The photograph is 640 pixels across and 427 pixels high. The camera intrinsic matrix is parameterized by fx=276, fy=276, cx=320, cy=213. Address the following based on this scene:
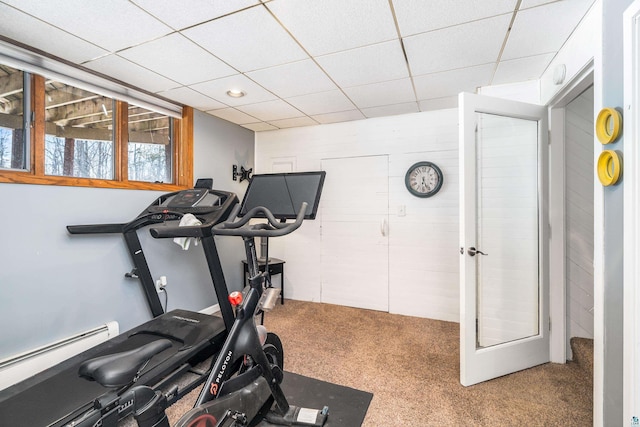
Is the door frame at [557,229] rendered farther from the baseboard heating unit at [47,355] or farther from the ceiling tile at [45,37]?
the baseboard heating unit at [47,355]

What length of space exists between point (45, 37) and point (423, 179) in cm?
347

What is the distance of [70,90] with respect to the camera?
7.45ft

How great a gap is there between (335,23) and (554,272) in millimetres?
2538

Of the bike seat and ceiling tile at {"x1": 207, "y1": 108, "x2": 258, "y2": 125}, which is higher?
ceiling tile at {"x1": 207, "y1": 108, "x2": 258, "y2": 125}

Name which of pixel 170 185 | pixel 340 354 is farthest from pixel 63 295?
pixel 340 354

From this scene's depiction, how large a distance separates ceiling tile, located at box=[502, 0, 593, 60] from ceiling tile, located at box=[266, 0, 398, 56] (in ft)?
2.59

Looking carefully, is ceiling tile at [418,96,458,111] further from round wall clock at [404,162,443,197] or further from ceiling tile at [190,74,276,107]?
ceiling tile at [190,74,276,107]

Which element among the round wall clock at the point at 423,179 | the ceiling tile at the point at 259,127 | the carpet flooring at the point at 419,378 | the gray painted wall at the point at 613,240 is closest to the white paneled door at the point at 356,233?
the round wall clock at the point at 423,179

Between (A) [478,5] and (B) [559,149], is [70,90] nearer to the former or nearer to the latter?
(A) [478,5]

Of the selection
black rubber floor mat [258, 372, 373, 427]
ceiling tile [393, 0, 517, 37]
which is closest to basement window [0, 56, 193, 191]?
black rubber floor mat [258, 372, 373, 427]

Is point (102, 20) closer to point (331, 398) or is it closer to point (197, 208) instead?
point (197, 208)

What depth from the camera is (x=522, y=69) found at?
7.52 feet

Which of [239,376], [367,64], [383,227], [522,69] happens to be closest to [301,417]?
[239,376]

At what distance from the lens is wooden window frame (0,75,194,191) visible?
1975 millimetres
